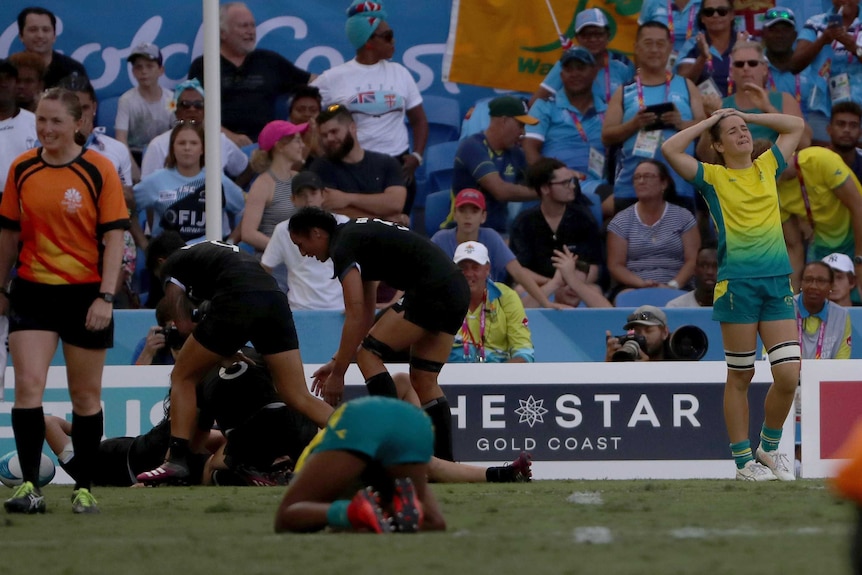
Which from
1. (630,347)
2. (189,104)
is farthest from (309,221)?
(189,104)

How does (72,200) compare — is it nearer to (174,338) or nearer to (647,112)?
(174,338)

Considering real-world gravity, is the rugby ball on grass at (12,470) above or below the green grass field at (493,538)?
below

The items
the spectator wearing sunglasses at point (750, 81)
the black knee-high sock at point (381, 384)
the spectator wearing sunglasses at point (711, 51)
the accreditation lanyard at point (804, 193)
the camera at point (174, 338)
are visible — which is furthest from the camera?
the spectator wearing sunglasses at point (711, 51)

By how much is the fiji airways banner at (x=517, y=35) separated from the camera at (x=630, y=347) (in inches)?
163

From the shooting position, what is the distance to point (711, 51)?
12.7 metres

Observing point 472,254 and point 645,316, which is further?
point 472,254

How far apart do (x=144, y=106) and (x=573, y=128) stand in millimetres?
3874

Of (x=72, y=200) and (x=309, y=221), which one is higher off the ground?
(x=72, y=200)

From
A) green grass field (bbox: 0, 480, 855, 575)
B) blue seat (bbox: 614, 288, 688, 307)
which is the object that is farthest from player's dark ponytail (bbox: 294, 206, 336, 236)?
blue seat (bbox: 614, 288, 688, 307)

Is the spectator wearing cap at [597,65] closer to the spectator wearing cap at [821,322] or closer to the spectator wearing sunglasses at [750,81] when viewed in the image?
the spectator wearing sunglasses at [750,81]

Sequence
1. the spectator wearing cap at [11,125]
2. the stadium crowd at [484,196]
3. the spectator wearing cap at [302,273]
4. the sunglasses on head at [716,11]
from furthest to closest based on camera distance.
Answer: the sunglasses on head at [716,11]
the spectator wearing cap at [11,125]
the spectator wearing cap at [302,273]
the stadium crowd at [484,196]

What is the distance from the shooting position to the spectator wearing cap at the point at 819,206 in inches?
457

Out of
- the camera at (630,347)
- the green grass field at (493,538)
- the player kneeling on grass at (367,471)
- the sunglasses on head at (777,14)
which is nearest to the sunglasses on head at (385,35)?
the sunglasses on head at (777,14)

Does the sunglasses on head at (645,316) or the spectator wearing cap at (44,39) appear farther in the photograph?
the spectator wearing cap at (44,39)
